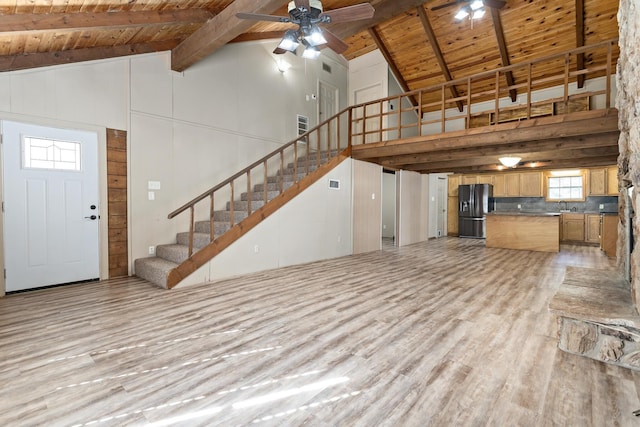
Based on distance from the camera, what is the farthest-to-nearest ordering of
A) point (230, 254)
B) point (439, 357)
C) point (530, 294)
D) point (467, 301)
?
point (230, 254)
point (530, 294)
point (467, 301)
point (439, 357)

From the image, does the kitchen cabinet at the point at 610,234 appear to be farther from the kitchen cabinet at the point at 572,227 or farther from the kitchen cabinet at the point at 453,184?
the kitchen cabinet at the point at 453,184

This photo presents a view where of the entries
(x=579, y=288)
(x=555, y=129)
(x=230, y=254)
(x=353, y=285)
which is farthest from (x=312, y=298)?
(x=555, y=129)

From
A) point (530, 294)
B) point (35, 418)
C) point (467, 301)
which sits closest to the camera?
point (35, 418)

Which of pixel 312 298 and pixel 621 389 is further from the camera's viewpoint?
pixel 312 298

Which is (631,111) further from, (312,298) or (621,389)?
(312,298)

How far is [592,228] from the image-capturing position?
8812mm

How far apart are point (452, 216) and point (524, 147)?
604cm

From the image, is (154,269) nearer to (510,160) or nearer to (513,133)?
(513,133)

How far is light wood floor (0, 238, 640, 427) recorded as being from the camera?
68.5 inches

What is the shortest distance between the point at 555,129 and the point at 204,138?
5.78 m

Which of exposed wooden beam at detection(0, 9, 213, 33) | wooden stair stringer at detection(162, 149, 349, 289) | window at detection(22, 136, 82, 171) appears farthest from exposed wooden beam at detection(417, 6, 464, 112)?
window at detection(22, 136, 82, 171)

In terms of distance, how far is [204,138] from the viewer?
5.65 m

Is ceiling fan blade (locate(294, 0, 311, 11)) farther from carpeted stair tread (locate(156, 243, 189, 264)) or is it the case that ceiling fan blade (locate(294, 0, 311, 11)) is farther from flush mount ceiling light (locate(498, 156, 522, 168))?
flush mount ceiling light (locate(498, 156, 522, 168))

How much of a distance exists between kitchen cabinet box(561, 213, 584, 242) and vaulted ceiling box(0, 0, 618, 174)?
4.18 metres
